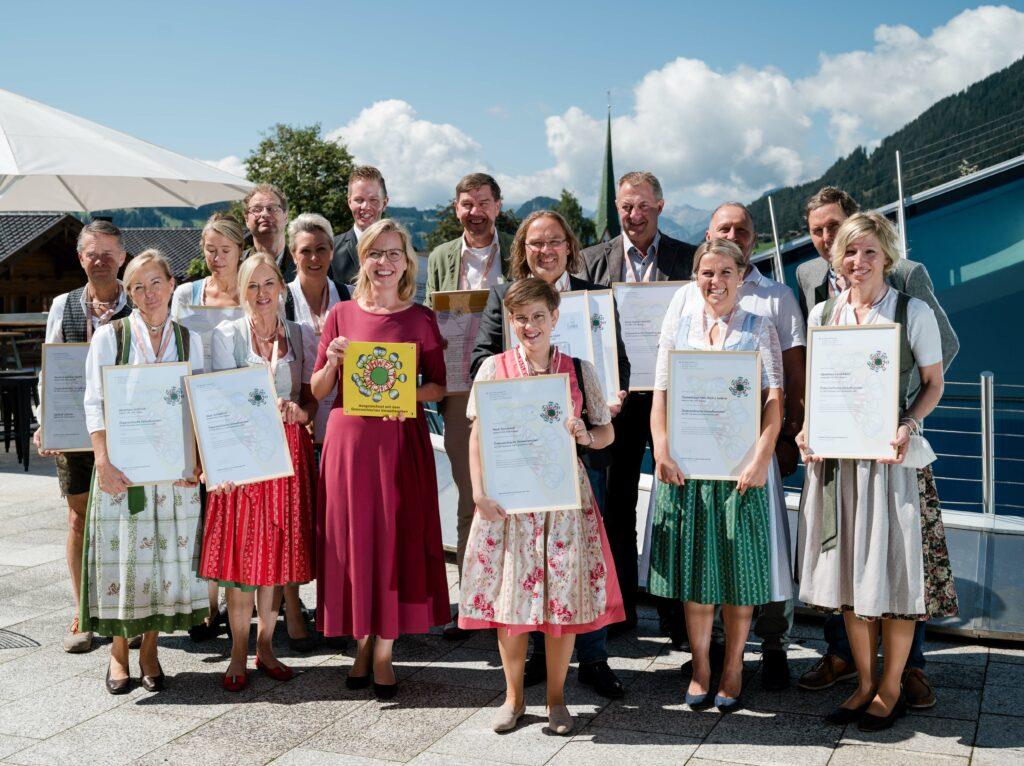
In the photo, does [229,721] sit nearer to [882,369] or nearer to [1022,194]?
[882,369]

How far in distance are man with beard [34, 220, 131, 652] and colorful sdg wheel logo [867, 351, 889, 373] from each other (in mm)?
3694

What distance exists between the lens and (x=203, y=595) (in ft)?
15.5

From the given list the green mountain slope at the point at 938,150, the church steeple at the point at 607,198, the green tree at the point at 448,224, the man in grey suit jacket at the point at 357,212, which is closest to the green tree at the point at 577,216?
the church steeple at the point at 607,198

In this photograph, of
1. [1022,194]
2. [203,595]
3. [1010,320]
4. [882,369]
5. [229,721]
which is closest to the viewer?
[882,369]

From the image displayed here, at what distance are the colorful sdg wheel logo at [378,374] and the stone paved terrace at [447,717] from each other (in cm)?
150

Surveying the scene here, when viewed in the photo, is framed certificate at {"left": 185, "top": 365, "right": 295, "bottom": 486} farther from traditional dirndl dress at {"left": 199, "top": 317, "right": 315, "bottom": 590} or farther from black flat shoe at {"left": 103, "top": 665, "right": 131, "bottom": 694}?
black flat shoe at {"left": 103, "top": 665, "right": 131, "bottom": 694}

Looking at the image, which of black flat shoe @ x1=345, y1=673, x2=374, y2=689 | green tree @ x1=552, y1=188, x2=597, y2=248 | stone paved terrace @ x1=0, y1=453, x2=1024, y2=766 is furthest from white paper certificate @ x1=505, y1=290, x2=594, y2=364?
green tree @ x1=552, y1=188, x2=597, y2=248

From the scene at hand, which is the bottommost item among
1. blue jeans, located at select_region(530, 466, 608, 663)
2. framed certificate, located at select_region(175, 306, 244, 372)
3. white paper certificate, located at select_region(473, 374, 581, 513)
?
blue jeans, located at select_region(530, 466, 608, 663)

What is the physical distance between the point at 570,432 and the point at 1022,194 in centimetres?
1940

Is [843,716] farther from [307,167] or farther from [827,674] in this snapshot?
[307,167]

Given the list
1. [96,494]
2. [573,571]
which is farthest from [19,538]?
[573,571]

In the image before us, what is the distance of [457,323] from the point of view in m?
5.09

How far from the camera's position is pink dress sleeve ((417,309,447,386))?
467 centimetres

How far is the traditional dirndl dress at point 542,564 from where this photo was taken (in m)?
4.07
